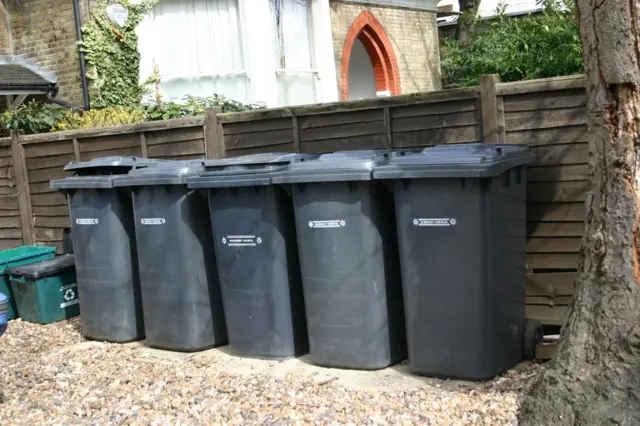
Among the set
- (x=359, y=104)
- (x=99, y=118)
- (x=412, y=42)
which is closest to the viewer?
(x=359, y=104)

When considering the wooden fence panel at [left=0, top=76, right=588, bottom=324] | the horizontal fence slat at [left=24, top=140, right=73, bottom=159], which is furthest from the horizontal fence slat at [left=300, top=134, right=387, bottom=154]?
the horizontal fence slat at [left=24, top=140, right=73, bottom=159]

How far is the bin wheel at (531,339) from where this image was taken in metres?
5.22

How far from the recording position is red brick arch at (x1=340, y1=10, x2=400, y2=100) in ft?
45.9

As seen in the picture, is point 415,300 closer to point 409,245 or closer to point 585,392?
point 409,245

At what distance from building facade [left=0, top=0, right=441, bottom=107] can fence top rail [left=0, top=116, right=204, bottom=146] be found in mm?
2647

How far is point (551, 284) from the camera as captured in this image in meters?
5.59

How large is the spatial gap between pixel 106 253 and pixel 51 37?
21.2 ft

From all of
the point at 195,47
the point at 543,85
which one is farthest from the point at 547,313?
the point at 195,47

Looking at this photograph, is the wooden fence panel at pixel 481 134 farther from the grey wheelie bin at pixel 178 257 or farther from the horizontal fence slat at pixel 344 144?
the grey wheelie bin at pixel 178 257

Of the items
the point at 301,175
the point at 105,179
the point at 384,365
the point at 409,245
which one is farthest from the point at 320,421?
the point at 105,179

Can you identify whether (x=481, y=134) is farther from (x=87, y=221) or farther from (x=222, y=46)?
(x=222, y=46)


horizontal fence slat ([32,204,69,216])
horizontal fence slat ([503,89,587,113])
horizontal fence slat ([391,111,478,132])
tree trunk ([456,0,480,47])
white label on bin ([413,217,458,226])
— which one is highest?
tree trunk ([456,0,480,47])

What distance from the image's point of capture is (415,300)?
4891 mm

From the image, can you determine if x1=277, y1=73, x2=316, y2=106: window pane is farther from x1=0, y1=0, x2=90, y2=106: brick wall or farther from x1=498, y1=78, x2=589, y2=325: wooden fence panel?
x1=498, y1=78, x2=589, y2=325: wooden fence panel
